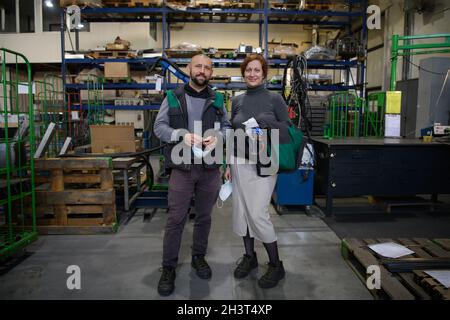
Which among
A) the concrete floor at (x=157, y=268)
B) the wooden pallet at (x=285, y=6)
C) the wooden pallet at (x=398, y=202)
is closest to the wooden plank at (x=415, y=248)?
the concrete floor at (x=157, y=268)

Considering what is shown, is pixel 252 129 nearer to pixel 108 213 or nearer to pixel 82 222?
pixel 108 213

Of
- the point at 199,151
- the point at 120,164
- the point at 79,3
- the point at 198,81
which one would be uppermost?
the point at 79,3

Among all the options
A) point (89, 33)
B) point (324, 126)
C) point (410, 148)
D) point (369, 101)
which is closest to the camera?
point (410, 148)

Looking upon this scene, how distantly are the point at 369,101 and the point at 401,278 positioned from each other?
5.59 m

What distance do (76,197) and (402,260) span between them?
3.11m

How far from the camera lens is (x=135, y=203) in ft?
14.2

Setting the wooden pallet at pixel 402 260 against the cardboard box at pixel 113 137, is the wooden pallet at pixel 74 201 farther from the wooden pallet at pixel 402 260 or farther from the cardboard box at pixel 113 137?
the wooden pallet at pixel 402 260

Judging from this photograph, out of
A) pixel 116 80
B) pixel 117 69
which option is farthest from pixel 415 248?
pixel 116 80

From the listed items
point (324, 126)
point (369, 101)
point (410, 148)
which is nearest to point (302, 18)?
point (369, 101)

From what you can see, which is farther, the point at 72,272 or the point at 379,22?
the point at 379,22

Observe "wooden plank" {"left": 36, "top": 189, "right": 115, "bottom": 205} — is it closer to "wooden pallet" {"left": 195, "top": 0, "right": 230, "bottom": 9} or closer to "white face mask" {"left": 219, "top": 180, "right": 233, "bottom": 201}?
"white face mask" {"left": 219, "top": 180, "right": 233, "bottom": 201}

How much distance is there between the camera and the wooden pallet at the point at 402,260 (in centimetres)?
215

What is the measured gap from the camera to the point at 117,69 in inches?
309
